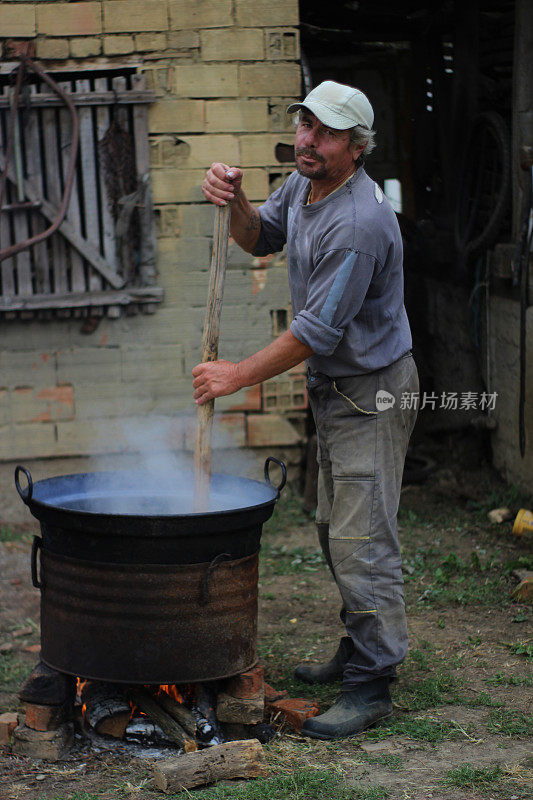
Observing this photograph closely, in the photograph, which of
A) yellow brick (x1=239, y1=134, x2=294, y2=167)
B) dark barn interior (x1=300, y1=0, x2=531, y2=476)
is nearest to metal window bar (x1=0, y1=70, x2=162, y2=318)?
yellow brick (x1=239, y1=134, x2=294, y2=167)

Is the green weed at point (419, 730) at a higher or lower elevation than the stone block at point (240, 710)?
lower

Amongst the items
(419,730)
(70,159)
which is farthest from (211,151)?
(419,730)

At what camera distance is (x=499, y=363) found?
7398 mm

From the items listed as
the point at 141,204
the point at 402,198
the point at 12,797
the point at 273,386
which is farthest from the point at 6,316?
the point at 402,198

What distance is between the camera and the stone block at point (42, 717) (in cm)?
357

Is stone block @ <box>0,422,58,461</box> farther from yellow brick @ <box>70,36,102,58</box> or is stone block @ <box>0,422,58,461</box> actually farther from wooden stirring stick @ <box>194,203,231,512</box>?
wooden stirring stick @ <box>194,203,231,512</box>

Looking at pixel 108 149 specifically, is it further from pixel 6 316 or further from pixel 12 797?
pixel 12 797

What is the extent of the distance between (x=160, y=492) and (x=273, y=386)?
8.98 ft

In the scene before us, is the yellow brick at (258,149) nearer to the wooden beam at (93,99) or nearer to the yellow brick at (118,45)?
the wooden beam at (93,99)

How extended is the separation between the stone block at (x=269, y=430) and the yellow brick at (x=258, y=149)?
5.91 ft

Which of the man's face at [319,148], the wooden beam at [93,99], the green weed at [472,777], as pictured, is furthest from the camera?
the wooden beam at [93,99]

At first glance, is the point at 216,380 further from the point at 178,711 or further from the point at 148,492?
the point at 178,711

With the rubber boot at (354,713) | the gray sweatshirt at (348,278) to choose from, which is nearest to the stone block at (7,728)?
the rubber boot at (354,713)

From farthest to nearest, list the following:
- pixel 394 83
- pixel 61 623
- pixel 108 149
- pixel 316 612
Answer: pixel 394 83 → pixel 108 149 → pixel 316 612 → pixel 61 623
